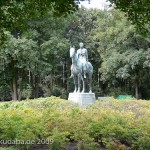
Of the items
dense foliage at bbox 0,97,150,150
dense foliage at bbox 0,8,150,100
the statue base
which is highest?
dense foliage at bbox 0,8,150,100

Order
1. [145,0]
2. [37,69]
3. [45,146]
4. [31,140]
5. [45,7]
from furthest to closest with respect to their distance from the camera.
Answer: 1. [37,69]
2. [45,146]
3. [31,140]
4. [45,7]
5. [145,0]

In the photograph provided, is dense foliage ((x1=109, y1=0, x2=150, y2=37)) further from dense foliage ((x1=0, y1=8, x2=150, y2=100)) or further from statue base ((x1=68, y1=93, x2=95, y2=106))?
dense foliage ((x1=0, y1=8, x2=150, y2=100))

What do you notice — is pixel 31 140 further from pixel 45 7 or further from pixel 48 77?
pixel 48 77

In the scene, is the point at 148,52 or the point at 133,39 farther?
the point at 133,39

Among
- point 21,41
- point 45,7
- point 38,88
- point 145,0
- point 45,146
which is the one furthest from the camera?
point 38,88

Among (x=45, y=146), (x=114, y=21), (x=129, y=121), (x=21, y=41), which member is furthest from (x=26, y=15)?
(x=114, y=21)

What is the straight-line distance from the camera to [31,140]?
688 cm

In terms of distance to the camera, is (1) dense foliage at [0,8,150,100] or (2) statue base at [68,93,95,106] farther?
(1) dense foliage at [0,8,150,100]

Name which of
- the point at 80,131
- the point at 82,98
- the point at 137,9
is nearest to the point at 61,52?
the point at 82,98

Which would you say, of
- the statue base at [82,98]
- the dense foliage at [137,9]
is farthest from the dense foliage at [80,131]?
the statue base at [82,98]

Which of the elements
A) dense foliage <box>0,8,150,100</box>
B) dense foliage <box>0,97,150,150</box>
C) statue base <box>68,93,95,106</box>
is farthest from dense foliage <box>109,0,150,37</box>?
dense foliage <box>0,8,150,100</box>

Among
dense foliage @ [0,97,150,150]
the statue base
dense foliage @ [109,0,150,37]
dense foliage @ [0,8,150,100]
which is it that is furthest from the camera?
dense foliage @ [0,8,150,100]

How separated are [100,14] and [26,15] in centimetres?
2614

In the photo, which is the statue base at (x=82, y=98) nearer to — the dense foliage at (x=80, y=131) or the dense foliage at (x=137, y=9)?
the dense foliage at (x=80, y=131)
